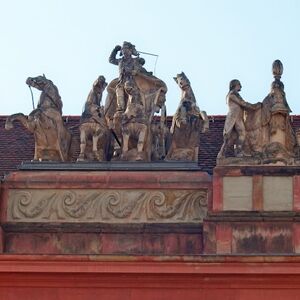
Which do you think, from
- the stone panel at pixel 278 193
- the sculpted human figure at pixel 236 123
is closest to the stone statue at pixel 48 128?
the sculpted human figure at pixel 236 123

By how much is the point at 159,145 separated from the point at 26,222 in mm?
2761

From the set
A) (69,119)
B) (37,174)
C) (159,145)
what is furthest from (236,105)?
(69,119)

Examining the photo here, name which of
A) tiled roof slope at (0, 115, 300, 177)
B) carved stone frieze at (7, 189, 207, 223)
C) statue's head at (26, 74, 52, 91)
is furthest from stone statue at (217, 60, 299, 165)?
statue's head at (26, 74, 52, 91)

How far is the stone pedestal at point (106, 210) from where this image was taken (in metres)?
25.6

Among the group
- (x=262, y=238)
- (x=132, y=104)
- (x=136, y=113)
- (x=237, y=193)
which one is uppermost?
(x=132, y=104)

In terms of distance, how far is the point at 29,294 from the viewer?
25.1 m

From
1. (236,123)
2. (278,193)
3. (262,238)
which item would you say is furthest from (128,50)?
(262,238)

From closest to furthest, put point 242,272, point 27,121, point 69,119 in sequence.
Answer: point 242,272 → point 27,121 → point 69,119

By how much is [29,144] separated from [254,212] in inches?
287

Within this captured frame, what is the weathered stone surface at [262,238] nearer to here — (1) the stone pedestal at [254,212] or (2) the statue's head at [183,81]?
(1) the stone pedestal at [254,212]

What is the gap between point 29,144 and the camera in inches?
1227

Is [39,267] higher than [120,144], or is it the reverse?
[120,144]

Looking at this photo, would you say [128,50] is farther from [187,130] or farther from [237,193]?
[237,193]

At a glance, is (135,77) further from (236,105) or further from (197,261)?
(197,261)
